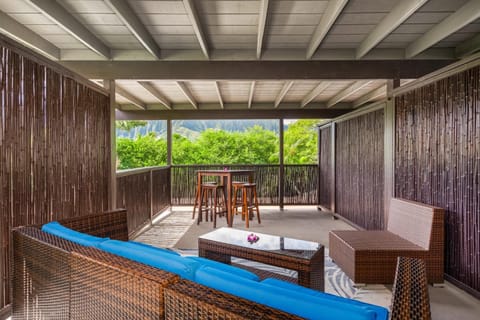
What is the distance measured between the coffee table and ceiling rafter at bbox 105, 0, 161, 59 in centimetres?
211

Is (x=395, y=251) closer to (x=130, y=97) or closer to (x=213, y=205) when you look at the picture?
(x=213, y=205)

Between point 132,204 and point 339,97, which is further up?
point 339,97

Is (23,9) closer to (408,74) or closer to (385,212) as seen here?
(408,74)

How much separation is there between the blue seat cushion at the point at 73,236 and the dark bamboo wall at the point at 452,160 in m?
2.90

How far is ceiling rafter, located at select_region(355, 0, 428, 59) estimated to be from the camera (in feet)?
7.81

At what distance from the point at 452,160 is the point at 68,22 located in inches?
151

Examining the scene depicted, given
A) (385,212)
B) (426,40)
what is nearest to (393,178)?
(385,212)

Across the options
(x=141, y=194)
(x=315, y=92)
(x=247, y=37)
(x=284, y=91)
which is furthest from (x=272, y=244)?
(x=315, y=92)

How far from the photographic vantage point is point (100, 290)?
3.79 feet

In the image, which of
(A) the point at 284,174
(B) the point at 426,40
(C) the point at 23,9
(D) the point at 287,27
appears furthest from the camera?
(A) the point at 284,174

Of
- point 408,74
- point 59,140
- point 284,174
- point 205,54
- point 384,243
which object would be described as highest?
point 205,54

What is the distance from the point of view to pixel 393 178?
3.57m

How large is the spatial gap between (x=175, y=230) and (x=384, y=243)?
321cm

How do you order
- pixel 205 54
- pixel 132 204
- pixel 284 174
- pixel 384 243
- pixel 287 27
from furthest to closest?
1. pixel 284 174
2. pixel 132 204
3. pixel 205 54
4. pixel 287 27
5. pixel 384 243
